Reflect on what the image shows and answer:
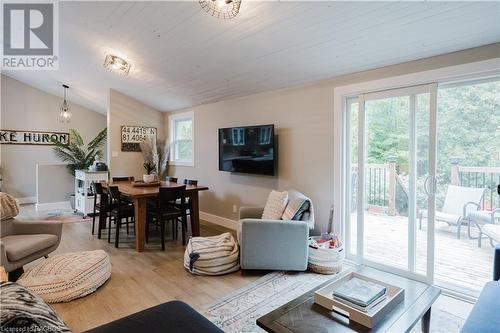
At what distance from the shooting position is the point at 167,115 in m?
6.54

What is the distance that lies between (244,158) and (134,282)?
89.9 inches

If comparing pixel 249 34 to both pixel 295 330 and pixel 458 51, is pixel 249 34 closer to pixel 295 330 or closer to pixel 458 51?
pixel 458 51

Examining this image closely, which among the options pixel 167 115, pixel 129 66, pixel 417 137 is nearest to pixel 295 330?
pixel 417 137

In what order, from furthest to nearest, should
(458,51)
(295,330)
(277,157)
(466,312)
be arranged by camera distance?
(277,157) < (458,51) < (466,312) < (295,330)

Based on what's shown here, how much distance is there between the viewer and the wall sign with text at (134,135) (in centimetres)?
605

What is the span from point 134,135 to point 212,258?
416 centimetres

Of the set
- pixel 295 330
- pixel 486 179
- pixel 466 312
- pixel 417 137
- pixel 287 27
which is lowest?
pixel 466 312

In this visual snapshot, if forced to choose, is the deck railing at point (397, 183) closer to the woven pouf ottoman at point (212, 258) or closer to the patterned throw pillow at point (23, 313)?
the woven pouf ottoman at point (212, 258)

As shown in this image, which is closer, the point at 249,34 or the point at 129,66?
the point at 249,34

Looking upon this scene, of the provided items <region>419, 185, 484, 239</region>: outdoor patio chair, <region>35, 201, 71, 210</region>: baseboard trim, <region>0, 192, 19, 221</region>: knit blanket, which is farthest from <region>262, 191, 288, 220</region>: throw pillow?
<region>35, 201, 71, 210</region>: baseboard trim

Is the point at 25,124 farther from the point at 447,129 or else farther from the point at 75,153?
the point at 447,129

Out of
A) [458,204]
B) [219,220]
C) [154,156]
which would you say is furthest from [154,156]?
[458,204]

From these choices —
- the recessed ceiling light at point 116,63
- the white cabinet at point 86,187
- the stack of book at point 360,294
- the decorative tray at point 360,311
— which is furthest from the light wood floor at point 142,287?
the recessed ceiling light at point 116,63

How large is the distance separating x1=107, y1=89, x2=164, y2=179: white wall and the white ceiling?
105cm
